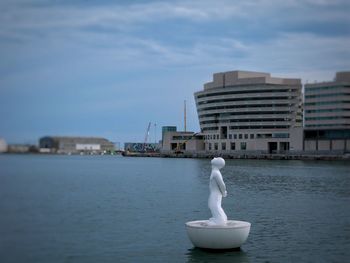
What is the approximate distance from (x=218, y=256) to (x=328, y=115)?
176 meters

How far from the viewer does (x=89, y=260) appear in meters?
21.4

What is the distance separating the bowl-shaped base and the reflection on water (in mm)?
393

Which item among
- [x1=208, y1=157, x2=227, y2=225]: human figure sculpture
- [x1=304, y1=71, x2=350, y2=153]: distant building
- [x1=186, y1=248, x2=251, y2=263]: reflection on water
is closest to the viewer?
[x1=186, y1=248, x2=251, y2=263]: reflection on water

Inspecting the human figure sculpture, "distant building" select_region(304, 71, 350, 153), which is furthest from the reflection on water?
"distant building" select_region(304, 71, 350, 153)

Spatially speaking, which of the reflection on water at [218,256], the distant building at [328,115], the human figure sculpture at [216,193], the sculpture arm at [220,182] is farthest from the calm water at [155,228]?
the distant building at [328,115]

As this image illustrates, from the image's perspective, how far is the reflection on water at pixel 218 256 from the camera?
2092 centimetres

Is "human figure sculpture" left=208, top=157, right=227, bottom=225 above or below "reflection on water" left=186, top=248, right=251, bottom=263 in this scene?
above

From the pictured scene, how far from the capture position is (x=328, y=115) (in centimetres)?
18938

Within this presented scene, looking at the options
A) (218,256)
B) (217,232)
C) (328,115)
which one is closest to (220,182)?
(217,232)

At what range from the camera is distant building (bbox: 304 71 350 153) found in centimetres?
18712

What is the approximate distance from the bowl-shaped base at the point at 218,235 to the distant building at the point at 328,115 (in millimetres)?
172743

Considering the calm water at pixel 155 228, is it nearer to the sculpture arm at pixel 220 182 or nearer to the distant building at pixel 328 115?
the sculpture arm at pixel 220 182

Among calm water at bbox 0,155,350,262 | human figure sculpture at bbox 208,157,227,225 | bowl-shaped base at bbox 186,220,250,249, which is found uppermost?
human figure sculpture at bbox 208,157,227,225

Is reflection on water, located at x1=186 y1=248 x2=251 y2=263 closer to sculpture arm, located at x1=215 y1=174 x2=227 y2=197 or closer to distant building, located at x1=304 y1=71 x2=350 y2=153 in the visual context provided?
sculpture arm, located at x1=215 y1=174 x2=227 y2=197
